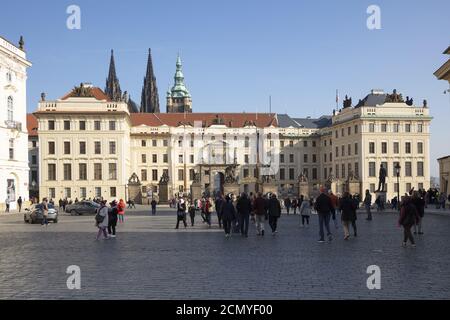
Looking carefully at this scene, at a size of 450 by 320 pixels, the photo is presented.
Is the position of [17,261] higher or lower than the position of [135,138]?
lower

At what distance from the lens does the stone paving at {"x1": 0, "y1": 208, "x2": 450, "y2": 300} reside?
33.0 feet

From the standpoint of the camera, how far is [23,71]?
184 ft

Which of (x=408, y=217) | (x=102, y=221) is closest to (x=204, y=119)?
(x=102, y=221)

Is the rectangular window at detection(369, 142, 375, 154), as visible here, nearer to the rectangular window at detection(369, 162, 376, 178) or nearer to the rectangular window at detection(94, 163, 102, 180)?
the rectangular window at detection(369, 162, 376, 178)

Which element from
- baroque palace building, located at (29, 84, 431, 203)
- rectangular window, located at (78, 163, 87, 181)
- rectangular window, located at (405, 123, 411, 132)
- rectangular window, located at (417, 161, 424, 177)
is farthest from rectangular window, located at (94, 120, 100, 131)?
rectangular window, located at (417, 161, 424, 177)

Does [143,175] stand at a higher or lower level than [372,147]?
lower

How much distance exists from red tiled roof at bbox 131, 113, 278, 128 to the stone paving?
79305mm

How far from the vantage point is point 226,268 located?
42.8ft

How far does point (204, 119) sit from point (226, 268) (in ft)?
295

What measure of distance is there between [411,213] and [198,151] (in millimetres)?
80588

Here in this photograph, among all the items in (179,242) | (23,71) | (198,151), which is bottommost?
(179,242)

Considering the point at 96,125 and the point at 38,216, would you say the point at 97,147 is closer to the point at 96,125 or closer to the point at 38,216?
the point at 96,125
